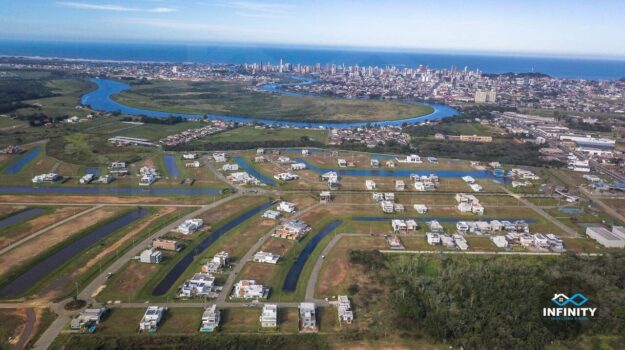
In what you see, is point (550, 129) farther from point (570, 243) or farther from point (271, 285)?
point (271, 285)

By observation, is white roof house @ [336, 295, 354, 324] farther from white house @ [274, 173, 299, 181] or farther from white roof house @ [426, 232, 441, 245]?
white house @ [274, 173, 299, 181]

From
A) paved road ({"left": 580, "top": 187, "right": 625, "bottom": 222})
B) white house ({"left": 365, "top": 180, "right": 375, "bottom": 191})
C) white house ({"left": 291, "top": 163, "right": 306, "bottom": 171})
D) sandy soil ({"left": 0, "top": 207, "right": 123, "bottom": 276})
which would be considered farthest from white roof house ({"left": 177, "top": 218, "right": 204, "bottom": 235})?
paved road ({"left": 580, "top": 187, "right": 625, "bottom": 222})

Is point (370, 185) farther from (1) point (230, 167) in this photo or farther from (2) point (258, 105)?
(2) point (258, 105)

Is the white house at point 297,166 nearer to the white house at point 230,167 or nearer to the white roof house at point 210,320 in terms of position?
the white house at point 230,167

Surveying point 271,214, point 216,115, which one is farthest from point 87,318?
point 216,115

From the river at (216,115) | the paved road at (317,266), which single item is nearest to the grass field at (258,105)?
the river at (216,115)

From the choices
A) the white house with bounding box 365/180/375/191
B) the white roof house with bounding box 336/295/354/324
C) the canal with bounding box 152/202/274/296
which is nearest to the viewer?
the white roof house with bounding box 336/295/354/324
